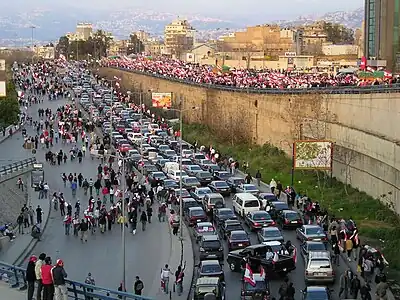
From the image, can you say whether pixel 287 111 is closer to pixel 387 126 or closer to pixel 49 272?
pixel 387 126

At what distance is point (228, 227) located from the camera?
28906 mm

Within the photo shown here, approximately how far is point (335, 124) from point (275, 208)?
13046 mm

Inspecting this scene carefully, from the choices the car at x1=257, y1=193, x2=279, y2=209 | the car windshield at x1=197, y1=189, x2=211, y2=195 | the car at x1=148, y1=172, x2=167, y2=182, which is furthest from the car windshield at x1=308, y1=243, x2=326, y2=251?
the car at x1=148, y1=172, x2=167, y2=182

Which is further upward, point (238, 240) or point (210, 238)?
point (210, 238)

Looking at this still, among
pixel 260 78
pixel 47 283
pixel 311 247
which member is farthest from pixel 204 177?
pixel 260 78

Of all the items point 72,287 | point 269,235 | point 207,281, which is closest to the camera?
point 72,287

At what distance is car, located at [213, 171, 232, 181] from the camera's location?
41.2 m

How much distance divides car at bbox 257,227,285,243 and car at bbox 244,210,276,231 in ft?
6.93

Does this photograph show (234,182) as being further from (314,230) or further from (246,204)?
(314,230)

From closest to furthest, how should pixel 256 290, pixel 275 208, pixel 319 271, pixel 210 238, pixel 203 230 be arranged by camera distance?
pixel 256 290, pixel 319 271, pixel 210 238, pixel 203 230, pixel 275 208

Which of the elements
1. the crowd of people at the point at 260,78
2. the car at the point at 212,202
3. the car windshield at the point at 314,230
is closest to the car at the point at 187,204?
the car at the point at 212,202

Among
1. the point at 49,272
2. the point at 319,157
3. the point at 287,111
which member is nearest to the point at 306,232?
the point at 319,157

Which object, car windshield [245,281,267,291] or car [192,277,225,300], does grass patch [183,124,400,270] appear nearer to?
car windshield [245,281,267,291]

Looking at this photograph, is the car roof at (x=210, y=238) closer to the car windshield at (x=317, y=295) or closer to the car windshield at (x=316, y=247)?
the car windshield at (x=316, y=247)
